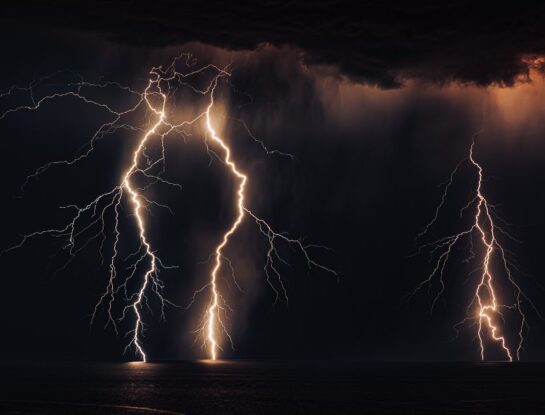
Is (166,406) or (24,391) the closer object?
(166,406)

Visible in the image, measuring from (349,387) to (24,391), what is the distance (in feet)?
39.1

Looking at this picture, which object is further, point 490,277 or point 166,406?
point 490,277

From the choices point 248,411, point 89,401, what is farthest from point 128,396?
point 248,411

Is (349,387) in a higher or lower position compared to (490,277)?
lower

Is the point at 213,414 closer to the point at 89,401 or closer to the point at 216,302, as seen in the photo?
the point at 89,401

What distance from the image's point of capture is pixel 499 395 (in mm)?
30297

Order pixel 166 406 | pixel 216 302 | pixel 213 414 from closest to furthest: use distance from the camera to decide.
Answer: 1. pixel 213 414
2. pixel 166 406
3. pixel 216 302

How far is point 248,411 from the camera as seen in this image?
79.3 feet

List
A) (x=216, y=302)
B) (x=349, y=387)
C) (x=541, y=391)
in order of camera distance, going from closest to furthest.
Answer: (x=541, y=391) → (x=349, y=387) → (x=216, y=302)

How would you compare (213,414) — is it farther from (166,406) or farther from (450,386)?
(450,386)

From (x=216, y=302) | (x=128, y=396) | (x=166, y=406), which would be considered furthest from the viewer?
(x=216, y=302)

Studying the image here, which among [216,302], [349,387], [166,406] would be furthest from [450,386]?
[166,406]

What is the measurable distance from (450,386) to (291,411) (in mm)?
13038

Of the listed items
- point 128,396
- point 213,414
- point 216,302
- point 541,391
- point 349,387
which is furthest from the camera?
point 216,302
